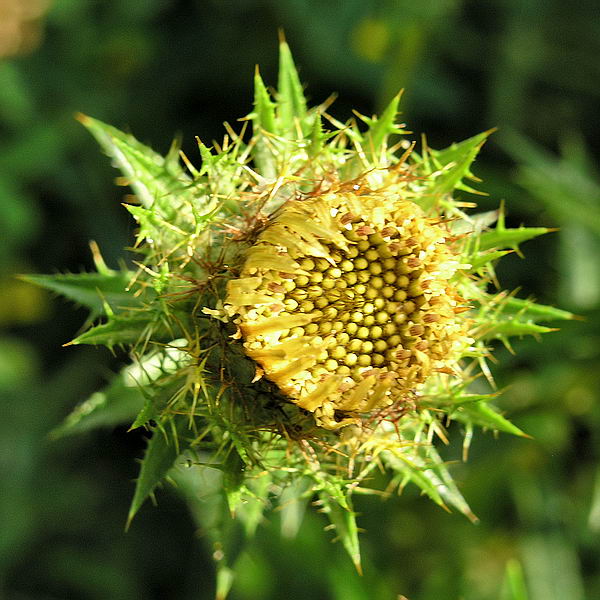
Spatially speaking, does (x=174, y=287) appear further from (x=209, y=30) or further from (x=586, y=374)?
(x=209, y=30)

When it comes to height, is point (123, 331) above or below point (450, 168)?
below

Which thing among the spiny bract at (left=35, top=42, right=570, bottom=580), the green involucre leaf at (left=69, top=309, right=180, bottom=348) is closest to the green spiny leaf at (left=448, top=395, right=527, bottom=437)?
the spiny bract at (left=35, top=42, right=570, bottom=580)

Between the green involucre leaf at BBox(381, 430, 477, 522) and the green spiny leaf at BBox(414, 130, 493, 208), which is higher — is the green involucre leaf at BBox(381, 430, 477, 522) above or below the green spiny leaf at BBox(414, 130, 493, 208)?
below

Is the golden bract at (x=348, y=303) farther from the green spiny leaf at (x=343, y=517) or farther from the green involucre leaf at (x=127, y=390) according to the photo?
the green involucre leaf at (x=127, y=390)

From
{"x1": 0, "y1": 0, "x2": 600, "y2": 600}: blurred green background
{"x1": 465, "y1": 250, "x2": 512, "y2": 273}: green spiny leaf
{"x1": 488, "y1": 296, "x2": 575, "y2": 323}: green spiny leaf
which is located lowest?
{"x1": 0, "y1": 0, "x2": 600, "y2": 600}: blurred green background

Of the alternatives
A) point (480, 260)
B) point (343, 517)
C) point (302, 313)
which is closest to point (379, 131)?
point (480, 260)

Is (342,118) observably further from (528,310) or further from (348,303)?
(348,303)

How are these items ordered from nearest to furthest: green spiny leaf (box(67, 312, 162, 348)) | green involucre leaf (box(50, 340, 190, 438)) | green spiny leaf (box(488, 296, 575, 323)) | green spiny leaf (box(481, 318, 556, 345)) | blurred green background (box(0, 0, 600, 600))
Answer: green spiny leaf (box(67, 312, 162, 348)) → green involucre leaf (box(50, 340, 190, 438)) → green spiny leaf (box(481, 318, 556, 345)) → green spiny leaf (box(488, 296, 575, 323)) → blurred green background (box(0, 0, 600, 600))

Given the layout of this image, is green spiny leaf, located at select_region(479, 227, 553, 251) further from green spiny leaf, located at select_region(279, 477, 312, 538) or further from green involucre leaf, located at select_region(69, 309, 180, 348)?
green involucre leaf, located at select_region(69, 309, 180, 348)
